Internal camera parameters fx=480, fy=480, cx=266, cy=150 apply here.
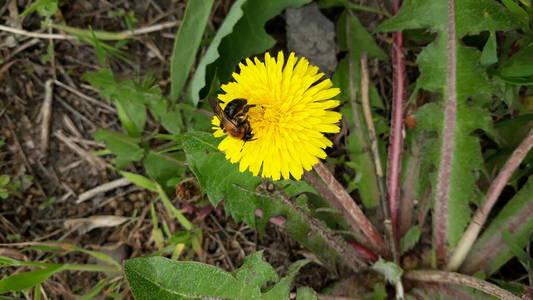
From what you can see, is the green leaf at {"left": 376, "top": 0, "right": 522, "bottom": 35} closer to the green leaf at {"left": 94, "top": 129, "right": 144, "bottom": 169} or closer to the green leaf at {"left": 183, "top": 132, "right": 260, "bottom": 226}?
the green leaf at {"left": 183, "top": 132, "right": 260, "bottom": 226}

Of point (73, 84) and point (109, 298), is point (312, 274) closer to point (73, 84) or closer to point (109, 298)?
point (109, 298)

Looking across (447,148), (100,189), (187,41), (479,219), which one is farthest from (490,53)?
(100,189)

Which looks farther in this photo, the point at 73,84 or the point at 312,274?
the point at 73,84

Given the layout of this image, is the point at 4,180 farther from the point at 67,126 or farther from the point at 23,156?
the point at 67,126

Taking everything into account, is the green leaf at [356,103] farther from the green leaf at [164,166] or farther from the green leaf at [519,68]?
the green leaf at [164,166]

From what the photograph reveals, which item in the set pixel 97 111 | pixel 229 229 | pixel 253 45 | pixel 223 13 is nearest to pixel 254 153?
pixel 253 45
